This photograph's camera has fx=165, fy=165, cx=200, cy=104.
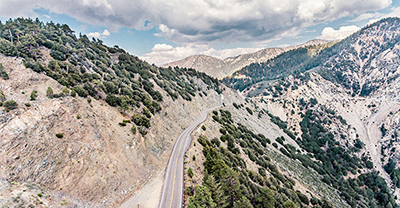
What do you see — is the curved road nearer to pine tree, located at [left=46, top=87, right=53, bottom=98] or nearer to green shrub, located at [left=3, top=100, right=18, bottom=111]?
green shrub, located at [left=3, top=100, right=18, bottom=111]

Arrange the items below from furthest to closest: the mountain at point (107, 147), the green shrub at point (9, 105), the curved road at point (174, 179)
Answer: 1. the curved road at point (174, 179)
2. the green shrub at point (9, 105)
3. the mountain at point (107, 147)

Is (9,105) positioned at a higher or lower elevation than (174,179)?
higher

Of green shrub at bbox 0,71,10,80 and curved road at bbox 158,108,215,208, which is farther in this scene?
green shrub at bbox 0,71,10,80

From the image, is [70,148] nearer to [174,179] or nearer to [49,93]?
[49,93]

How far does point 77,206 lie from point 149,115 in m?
27.5

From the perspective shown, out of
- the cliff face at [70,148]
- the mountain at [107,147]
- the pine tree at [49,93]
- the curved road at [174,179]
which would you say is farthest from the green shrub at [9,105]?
Result: the curved road at [174,179]

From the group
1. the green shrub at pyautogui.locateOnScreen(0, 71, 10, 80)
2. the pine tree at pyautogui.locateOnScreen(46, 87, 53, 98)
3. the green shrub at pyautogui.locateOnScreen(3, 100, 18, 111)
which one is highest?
the green shrub at pyautogui.locateOnScreen(0, 71, 10, 80)

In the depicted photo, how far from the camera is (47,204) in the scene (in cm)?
1848

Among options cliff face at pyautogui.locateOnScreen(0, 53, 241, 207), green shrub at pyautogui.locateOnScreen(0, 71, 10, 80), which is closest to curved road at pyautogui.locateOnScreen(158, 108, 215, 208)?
cliff face at pyautogui.locateOnScreen(0, 53, 241, 207)

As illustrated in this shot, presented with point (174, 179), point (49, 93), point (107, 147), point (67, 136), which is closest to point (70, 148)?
point (67, 136)

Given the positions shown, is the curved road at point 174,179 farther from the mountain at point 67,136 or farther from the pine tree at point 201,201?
the pine tree at point 201,201

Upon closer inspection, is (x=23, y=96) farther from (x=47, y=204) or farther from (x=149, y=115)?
(x=149, y=115)

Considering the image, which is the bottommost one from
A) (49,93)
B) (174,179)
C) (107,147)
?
(174,179)

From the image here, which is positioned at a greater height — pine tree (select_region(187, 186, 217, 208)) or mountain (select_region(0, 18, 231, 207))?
mountain (select_region(0, 18, 231, 207))
